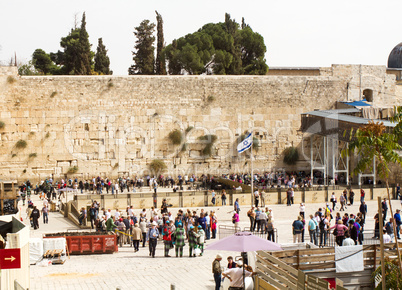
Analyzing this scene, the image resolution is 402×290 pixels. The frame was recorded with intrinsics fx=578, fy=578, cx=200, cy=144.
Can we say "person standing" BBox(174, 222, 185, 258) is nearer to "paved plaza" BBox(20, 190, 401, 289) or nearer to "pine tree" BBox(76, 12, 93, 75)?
"paved plaza" BBox(20, 190, 401, 289)

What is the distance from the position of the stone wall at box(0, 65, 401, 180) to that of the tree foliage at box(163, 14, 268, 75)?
15.4ft

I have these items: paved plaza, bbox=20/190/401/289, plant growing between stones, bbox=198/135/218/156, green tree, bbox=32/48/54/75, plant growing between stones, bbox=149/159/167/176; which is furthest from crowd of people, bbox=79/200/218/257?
green tree, bbox=32/48/54/75

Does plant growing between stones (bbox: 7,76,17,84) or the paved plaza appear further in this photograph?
plant growing between stones (bbox: 7,76,17,84)

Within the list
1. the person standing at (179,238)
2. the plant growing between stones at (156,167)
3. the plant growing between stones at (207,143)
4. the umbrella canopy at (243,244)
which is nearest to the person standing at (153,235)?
the person standing at (179,238)

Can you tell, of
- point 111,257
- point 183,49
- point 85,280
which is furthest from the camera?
point 183,49

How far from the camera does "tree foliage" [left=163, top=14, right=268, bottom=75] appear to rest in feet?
127

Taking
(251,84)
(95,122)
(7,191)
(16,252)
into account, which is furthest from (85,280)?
(251,84)

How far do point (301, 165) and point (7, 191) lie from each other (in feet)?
63.9

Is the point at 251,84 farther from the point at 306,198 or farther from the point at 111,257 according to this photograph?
the point at 111,257

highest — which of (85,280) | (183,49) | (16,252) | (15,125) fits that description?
(183,49)

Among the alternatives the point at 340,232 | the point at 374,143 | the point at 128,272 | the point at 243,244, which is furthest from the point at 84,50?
the point at 374,143

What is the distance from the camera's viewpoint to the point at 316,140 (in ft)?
116

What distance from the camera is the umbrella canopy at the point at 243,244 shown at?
411 inches

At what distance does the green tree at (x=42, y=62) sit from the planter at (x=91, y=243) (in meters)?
32.3
